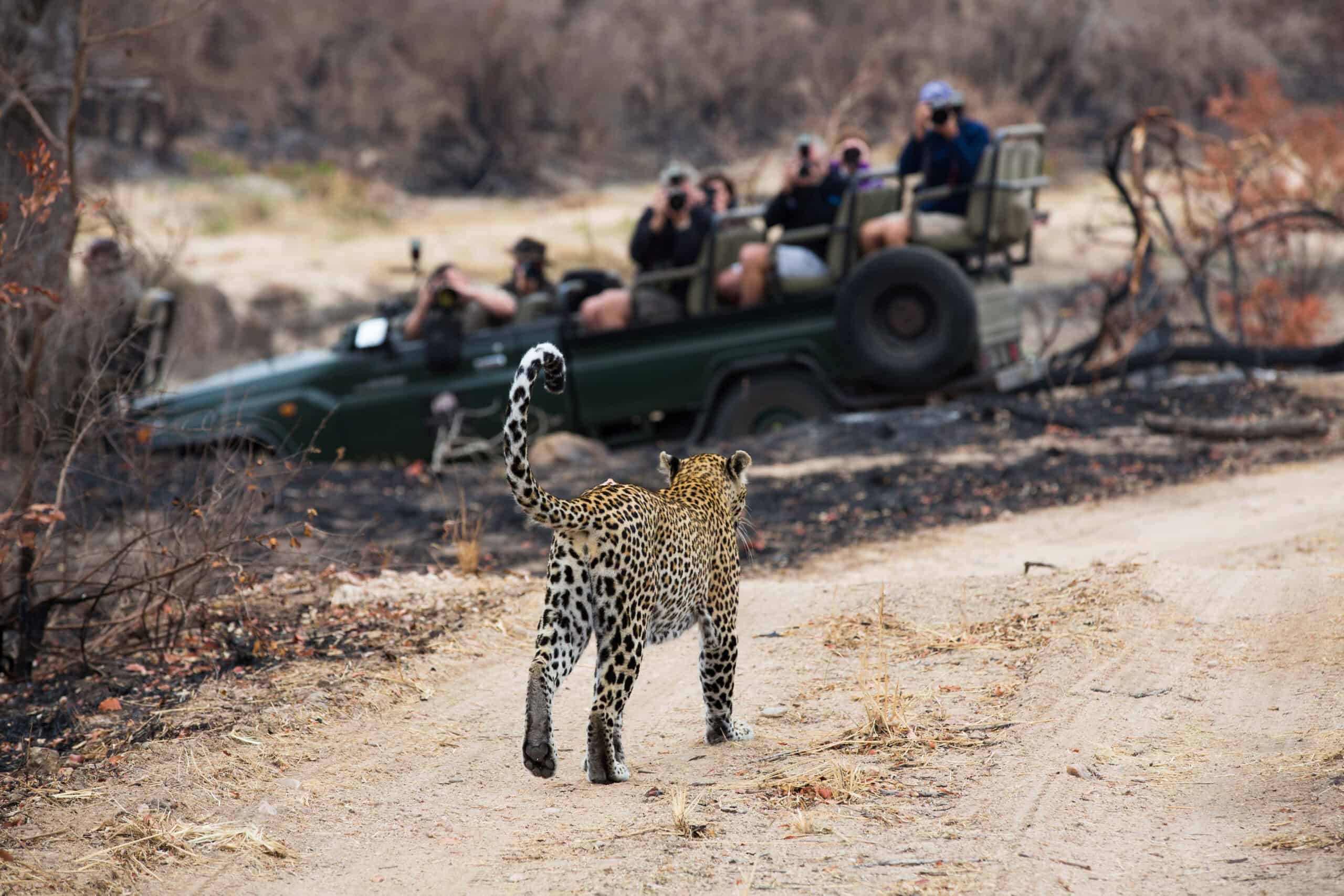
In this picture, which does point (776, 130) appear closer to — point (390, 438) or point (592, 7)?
point (592, 7)

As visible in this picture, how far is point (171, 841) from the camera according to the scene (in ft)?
16.2

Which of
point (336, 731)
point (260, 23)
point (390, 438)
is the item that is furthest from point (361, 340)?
point (260, 23)

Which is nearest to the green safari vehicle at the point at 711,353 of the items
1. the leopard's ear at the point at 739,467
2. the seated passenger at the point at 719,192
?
the seated passenger at the point at 719,192

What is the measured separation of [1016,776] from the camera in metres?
5.15

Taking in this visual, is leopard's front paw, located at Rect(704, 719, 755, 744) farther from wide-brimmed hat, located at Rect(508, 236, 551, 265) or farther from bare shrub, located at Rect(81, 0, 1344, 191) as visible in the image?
bare shrub, located at Rect(81, 0, 1344, 191)

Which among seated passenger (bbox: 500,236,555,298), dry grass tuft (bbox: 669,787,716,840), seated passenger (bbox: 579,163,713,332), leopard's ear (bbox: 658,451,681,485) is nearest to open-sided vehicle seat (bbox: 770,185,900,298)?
seated passenger (bbox: 579,163,713,332)

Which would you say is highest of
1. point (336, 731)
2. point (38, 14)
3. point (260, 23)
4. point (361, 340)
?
point (260, 23)

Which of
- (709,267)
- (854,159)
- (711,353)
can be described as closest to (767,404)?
(711,353)

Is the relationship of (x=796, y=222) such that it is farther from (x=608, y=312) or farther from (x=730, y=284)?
(x=608, y=312)

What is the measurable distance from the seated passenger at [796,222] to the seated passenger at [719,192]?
55 cm

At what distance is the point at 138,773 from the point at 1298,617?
4.91 m

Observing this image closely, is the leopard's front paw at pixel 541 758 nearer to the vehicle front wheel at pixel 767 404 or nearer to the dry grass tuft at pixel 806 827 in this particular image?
the dry grass tuft at pixel 806 827

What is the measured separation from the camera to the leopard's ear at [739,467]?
6.12m

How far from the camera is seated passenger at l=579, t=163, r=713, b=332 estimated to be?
12227 mm
